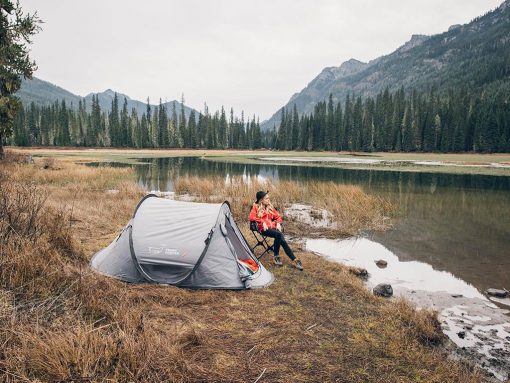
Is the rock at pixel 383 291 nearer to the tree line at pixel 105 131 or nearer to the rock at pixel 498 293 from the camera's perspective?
the rock at pixel 498 293

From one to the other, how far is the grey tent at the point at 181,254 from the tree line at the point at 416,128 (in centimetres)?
8554

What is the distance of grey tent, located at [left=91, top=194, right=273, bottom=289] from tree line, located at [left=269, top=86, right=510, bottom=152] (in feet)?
281

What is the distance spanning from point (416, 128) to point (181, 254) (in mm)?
87576

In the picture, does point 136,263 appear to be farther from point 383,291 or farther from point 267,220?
point 383,291

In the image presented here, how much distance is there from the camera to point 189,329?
4816 millimetres

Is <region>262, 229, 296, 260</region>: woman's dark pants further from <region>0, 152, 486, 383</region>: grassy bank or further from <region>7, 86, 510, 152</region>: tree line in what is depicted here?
<region>7, 86, 510, 152</region>: tree line

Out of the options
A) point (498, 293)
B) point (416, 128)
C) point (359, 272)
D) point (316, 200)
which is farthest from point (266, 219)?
→ point (416, 128)

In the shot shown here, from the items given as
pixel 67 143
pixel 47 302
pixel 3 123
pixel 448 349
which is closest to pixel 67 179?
pixel 3 123

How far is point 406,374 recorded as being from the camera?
4434 millimetres

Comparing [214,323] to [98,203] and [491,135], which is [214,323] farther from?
[491,135]

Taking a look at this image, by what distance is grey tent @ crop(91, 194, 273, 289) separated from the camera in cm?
682

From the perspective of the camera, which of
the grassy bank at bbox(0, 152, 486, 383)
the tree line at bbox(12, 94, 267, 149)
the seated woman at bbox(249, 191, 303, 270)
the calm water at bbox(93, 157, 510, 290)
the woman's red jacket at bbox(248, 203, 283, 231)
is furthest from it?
the tree line at bbox(12, 94, 267, 149)

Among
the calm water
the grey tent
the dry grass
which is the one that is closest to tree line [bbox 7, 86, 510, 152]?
the calm water

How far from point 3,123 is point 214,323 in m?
23.2
